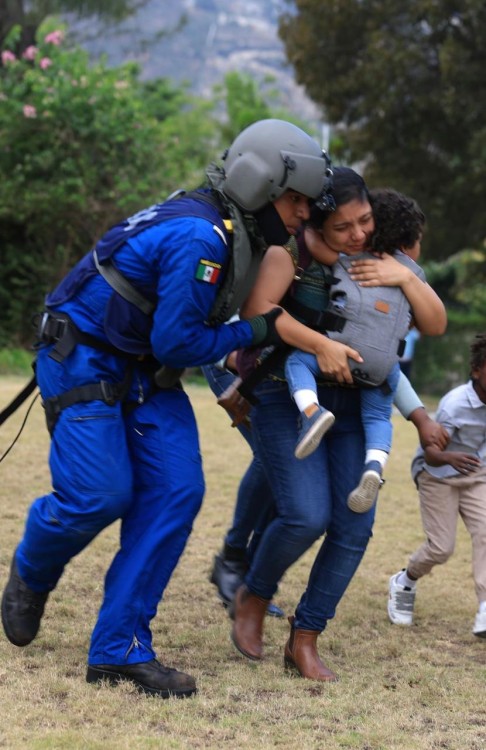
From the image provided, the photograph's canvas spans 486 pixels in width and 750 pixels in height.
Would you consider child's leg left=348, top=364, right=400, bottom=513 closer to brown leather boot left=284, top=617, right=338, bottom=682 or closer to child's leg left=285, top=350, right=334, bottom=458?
child's leg left=285, top=350, right=334, bottom=458

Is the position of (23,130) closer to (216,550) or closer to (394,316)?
(216,550)

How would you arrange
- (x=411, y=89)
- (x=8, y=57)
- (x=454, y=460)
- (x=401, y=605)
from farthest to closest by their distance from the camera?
(x=411, y=89) → (x=8, y=57) → (x=401, y=605) → (x=454, y=460)

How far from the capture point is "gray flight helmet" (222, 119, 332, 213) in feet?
13.3

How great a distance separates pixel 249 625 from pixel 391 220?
5.71 ft

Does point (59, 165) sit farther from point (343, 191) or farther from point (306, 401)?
point (306, 401)

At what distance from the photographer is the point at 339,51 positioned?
21578 millimetres

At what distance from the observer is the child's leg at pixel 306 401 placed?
4.18m

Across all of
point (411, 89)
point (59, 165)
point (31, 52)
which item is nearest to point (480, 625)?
point (59, 165)

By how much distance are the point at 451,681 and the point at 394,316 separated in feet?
4.84

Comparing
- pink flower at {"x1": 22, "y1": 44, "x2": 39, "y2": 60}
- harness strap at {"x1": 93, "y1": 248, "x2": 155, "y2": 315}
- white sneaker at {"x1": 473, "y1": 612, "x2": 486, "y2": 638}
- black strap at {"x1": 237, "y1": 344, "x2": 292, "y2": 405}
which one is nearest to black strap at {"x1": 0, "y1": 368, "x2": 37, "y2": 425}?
harness strap at {"x1": 93, "y1": 248, "x2": 155, "y2": 315}

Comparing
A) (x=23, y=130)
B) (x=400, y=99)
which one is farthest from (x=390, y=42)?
(x=23, y=130)

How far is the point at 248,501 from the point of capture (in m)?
5.65

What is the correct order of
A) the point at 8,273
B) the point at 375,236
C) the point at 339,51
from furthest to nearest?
the point at 339,51 → the point at 8,273 → the point at 375,236

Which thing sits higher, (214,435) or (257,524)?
(257,524)
